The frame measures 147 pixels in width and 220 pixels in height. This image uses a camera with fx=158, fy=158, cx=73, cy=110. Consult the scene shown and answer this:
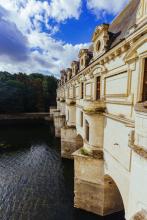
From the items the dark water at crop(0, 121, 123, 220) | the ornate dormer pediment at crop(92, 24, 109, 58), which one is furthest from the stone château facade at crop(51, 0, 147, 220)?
the dark water at crop(0, 121, 123, 220)

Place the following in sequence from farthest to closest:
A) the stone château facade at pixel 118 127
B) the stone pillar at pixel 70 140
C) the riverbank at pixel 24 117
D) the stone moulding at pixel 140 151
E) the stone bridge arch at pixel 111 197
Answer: the riverbank at pixel 24 117 < the stone pillar at pixel 70 140 < the stone bridge arch at pixel 111 197 < the stone château facade at pixel 118 127 < the stone moulding at pixel 140 151

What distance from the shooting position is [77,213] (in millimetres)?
13180

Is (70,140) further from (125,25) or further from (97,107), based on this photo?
(125,25)

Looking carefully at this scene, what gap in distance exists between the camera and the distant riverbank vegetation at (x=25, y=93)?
55.0 m

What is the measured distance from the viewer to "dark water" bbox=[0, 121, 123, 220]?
13276mm

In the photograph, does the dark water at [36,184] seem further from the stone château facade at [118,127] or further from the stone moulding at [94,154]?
the stone moulding at [94,154]

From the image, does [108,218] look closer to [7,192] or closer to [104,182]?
[104,182]

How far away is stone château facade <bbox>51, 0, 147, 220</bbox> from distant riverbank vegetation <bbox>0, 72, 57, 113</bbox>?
155ft

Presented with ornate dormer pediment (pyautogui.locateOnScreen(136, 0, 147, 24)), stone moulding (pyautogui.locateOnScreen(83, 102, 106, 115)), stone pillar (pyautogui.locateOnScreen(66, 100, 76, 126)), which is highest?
ornate dormer pediment (pyautogui.locateOnScreen(136, 0, 147, 24))

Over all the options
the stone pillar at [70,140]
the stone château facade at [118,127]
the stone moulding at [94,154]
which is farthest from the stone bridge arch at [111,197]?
the stone pillar at [70,140]

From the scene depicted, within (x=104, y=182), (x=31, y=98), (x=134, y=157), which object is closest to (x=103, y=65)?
(x=134, y=157)

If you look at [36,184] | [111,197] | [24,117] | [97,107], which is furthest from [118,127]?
[24,117]

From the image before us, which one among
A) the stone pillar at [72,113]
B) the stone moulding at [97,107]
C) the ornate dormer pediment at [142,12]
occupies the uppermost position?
the ornate dormer pediment at [142,12]

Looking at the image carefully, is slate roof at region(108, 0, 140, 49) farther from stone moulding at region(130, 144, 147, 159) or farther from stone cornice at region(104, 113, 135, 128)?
stone moulding at region(130, 144, 147, 159)
